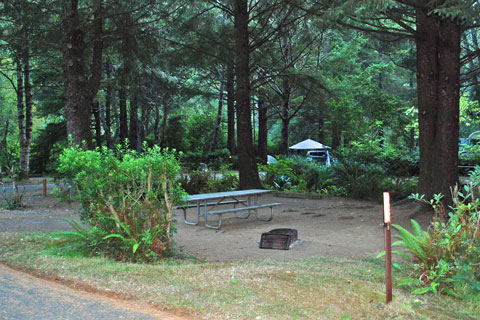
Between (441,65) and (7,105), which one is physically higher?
(7,105)

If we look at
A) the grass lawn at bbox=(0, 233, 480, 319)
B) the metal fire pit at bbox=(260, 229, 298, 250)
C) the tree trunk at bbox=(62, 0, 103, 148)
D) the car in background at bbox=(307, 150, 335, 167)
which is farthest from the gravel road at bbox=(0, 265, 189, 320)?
the car in background at bbox=(307, 150, 335, 167)

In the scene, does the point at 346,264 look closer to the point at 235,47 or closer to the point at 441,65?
the point at 441,65

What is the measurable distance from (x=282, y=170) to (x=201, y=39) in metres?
5.55

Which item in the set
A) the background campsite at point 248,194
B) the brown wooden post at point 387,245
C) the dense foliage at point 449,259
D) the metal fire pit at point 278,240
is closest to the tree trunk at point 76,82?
the background campsite at point 248,194

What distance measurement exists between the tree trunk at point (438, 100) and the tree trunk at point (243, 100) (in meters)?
5.68

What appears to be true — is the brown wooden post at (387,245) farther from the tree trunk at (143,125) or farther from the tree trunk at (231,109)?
the tree trunk at (143,125)

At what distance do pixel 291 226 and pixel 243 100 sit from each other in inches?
251

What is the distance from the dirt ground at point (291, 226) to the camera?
6.89 m

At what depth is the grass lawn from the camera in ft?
11.8

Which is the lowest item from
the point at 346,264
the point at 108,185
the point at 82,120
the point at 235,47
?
the point at 346,264

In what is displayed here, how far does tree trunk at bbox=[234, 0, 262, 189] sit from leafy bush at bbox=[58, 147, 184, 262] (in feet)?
28.7

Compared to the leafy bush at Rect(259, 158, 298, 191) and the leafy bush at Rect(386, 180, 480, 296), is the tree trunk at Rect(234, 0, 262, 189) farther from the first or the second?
the leafy bush at Rect(386, 180, 480, 296)

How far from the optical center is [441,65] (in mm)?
10016

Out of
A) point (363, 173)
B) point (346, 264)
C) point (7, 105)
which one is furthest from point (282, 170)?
point (7, 105)
